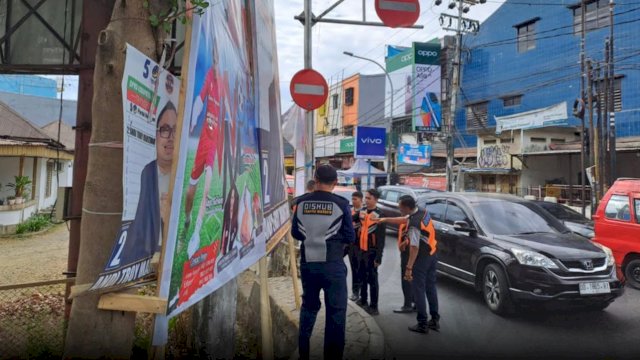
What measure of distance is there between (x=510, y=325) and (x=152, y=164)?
16.2 feet

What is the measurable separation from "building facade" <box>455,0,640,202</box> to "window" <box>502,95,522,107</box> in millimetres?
39

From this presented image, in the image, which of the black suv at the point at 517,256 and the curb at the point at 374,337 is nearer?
the curb at the point at 374,337

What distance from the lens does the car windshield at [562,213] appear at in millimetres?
10281

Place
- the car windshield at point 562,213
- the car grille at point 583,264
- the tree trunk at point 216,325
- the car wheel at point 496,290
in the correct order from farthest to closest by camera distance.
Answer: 1. the car windshield at point 562,213
2. the car wheel at point 496,290
3. the car grille at point 583,264
4. the tree trunk at point 216,325

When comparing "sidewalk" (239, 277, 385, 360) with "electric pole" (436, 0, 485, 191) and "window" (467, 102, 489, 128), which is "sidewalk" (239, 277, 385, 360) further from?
"window" (467, 102, 489, 128)

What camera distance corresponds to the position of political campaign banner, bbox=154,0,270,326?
1937mm

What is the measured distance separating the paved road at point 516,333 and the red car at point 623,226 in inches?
37.7

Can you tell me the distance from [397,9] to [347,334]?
4742mm

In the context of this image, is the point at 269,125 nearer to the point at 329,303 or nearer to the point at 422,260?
the point at 329,303

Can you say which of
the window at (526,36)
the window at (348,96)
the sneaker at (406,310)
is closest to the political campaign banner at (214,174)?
the sneaker at (406,310)

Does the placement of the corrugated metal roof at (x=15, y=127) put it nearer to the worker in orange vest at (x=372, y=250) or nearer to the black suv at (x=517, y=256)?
the worker in orange vest at (x=372, y=250)

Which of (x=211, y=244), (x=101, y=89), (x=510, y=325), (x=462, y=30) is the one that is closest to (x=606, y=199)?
(x=510, y=325)

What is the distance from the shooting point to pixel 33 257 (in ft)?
34.8

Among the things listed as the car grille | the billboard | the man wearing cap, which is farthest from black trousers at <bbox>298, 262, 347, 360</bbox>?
the billboard
